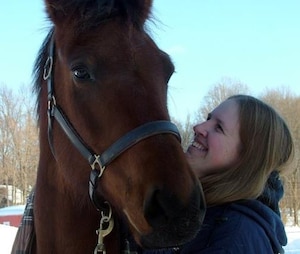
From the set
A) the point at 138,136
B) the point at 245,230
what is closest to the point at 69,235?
the point at 138,136

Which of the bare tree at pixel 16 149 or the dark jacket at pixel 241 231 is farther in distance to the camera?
the bare tree at pixel 16 149

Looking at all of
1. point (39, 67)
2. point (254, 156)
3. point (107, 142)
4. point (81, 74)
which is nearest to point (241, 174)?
point (254, 156)

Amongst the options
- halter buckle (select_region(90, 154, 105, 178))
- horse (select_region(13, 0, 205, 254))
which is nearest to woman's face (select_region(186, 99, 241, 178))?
horse (select_region(13, 0, 205, 254))

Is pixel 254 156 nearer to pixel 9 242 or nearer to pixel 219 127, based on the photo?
pixel 219 127

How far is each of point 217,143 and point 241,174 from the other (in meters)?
0.26

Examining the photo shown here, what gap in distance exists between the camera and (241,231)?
7.64ft

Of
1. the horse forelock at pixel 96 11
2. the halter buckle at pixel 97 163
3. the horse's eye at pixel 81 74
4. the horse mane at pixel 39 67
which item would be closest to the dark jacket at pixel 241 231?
the halter buckle at pixel 97 163

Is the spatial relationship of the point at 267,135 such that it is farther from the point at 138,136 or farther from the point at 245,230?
the point at 138,136

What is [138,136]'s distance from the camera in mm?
2184

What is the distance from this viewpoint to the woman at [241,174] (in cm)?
236

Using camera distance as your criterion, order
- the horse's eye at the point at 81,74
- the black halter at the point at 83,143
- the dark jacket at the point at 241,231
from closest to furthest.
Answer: the black halter at the point at 83,143 → the dark jacket at the point at 241,231 → the horse's eye at the point at 81,74

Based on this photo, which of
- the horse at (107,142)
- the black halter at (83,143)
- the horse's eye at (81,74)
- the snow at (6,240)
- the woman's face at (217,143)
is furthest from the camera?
the snow at (6,240)

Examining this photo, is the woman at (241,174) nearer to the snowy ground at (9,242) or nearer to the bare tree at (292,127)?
the snowy ground at (9,242)

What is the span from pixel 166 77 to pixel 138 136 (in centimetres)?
52
